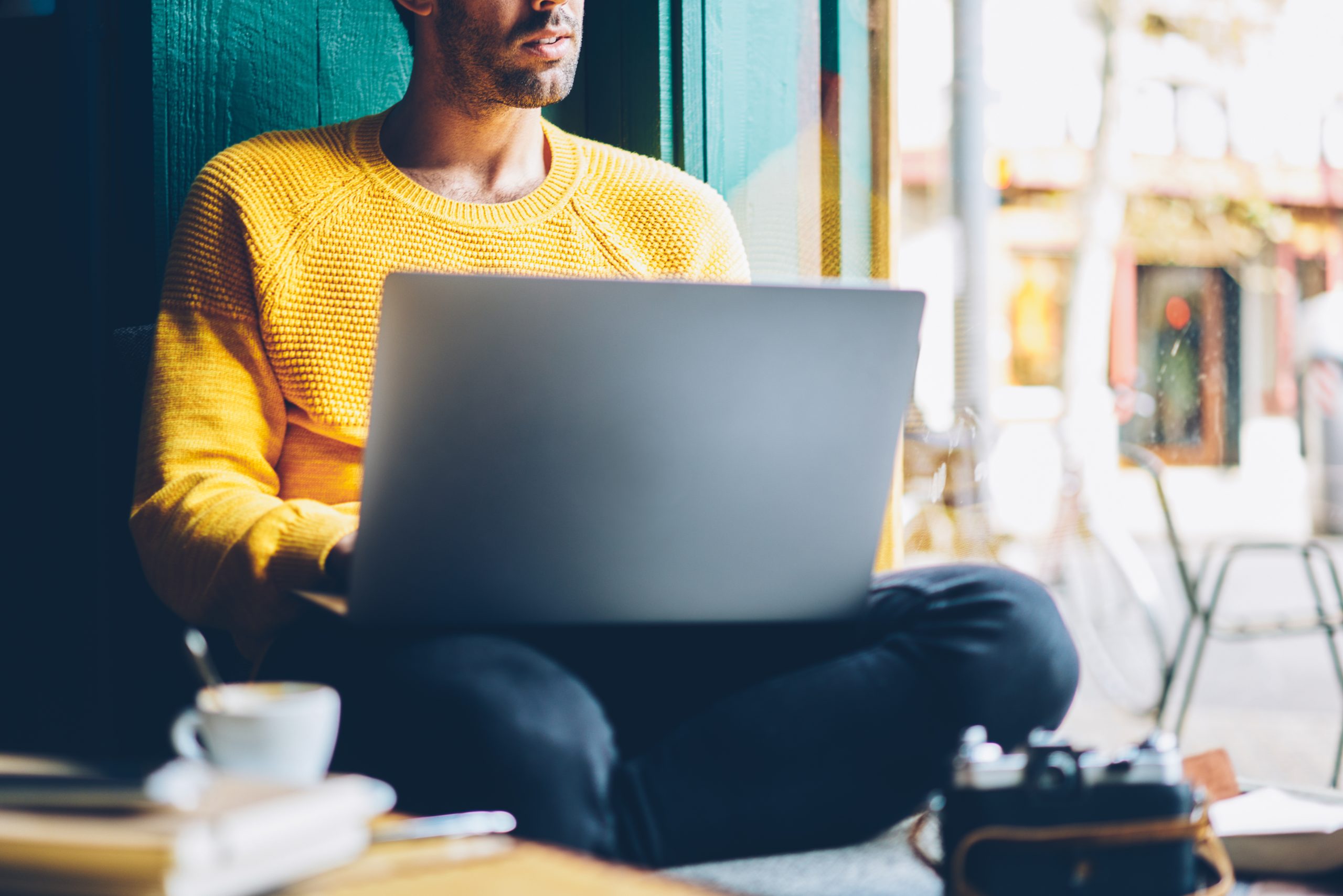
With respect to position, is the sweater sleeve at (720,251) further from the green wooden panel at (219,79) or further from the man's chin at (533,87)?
the green wooden panel at (219,79)

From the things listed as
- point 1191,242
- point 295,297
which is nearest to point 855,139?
point 295,297

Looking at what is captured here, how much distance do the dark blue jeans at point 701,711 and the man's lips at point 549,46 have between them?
0.76m

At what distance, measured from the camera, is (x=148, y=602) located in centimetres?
157

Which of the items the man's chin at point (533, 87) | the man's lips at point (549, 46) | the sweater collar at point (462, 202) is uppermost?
the man's lips at point (549, 46)

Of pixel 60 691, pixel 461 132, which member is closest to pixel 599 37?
pixel 461 132

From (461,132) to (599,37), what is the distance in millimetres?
674

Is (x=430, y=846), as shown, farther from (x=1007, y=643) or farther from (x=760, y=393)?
(x=1007, y=643)

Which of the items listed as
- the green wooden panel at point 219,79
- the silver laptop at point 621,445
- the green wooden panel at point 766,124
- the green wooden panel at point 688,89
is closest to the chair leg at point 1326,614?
the green wooden panel at point 766,124

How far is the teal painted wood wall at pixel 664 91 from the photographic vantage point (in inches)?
69.3

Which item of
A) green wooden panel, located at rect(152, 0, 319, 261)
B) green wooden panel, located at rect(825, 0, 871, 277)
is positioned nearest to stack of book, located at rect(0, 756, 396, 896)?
green wooden panel, located at rect(152, 0, 319, 261)

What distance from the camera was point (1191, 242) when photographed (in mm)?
11422

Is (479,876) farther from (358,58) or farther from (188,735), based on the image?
(358,58)

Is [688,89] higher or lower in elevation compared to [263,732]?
higher

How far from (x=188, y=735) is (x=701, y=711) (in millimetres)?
473
